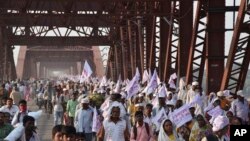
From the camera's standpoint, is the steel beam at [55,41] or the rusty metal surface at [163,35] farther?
the steel beam at [55,41]

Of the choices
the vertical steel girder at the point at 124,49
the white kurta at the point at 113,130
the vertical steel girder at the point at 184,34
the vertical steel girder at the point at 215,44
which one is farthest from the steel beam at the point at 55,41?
the white kurta at the point at 113,130

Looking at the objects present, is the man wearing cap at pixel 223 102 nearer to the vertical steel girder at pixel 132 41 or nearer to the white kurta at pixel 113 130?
the white kurta at pixel 113 130

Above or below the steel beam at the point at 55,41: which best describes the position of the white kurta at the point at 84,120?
below

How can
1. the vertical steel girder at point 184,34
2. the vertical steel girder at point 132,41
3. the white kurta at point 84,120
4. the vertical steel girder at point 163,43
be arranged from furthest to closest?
the vertical steel girder at point 132,41, the vertical steel girder at point 163,43, the vertical steel girder at point 184,34, the white kurta at point 84,120

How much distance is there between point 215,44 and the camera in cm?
1958

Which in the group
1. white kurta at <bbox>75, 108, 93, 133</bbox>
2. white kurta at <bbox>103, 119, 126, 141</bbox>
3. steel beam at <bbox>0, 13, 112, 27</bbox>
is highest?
steel beam at <bbox>0, 13, 112, 27</bbox>

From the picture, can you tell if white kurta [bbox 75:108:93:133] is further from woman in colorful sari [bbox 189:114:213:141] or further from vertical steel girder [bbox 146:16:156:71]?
vertical steel girder [bbox 146:16:156:71]

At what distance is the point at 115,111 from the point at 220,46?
9015 mm

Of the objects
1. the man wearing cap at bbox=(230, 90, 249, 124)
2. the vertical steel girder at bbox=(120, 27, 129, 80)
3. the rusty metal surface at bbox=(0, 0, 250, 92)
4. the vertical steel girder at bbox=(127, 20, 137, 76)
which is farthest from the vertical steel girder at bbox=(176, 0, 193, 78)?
the vertical steel girder at bbox=(120, 27, 129, 80)

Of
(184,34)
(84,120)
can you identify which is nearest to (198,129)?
(84,120)

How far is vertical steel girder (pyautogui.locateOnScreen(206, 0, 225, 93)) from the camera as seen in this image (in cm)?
1941

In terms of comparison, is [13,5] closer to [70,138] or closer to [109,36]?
[109,36]

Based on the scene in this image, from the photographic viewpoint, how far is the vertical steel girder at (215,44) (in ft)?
63.7

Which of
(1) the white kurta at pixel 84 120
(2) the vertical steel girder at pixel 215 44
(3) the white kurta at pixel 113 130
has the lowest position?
(1) the white kurta at pixel 84 120
